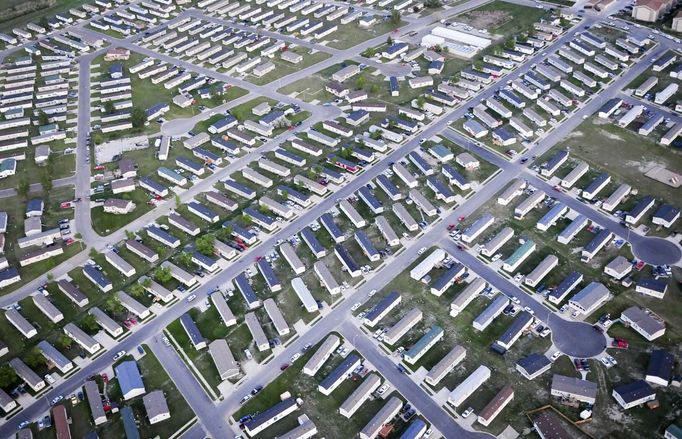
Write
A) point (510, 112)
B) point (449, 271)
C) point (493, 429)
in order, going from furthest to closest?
point (510, 112)
point (449, 271)
point (493, 429)

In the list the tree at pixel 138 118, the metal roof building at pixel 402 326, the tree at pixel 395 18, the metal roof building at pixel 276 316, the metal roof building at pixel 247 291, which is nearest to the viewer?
the metal roof building at pixel 402 326

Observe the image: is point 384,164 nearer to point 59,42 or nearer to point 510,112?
point 510,112

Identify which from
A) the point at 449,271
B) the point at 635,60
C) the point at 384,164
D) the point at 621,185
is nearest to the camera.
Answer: the point at 449,271

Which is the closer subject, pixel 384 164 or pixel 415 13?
pixel 384 164

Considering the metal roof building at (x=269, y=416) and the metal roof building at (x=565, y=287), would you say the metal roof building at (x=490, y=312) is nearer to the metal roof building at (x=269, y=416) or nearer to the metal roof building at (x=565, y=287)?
the metal roof building at (x=565, y=287)

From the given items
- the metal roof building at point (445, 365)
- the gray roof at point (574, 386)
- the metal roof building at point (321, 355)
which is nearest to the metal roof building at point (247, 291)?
the metal roof building at point (321, 355)

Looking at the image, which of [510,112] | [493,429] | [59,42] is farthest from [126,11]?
[493,429]
